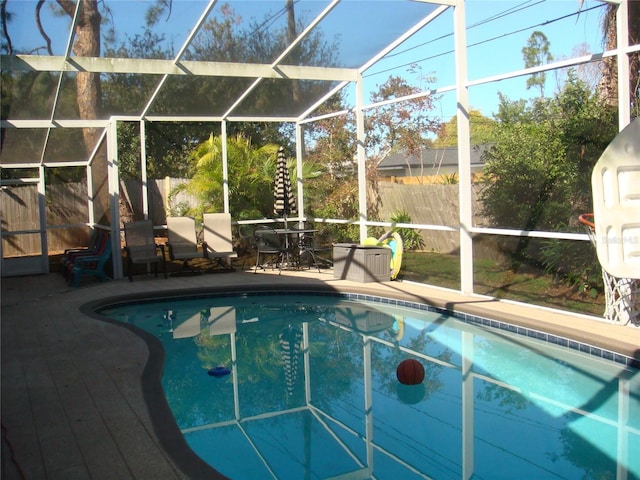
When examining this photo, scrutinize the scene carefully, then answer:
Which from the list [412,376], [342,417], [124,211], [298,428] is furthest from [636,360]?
[124,211]

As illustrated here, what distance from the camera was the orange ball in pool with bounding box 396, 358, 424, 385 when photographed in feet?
16.6

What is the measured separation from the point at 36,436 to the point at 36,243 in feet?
35.4

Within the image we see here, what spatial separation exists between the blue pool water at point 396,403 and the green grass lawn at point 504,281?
1490 mm

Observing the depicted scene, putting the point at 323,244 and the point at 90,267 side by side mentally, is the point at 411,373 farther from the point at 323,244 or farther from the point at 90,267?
the point at 323,244

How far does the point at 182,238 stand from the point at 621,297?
7.34m

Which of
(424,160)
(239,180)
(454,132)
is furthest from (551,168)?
(454,132)

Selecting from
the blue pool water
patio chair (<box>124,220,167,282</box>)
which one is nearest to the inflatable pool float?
the blue pool water

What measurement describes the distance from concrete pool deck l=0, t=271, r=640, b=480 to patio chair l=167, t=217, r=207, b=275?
1.57 metres

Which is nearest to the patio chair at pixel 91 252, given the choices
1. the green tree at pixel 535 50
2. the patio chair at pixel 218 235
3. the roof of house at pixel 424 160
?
the patio chair at pixel 218 235

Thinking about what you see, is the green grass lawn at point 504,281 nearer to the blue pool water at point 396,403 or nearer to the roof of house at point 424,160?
the blue pool water at point 396,403

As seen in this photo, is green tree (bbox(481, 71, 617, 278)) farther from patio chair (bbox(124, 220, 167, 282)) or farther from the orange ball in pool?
patio chair (bbox(124, 220, 167, 282))

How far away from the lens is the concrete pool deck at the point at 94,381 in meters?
3.15

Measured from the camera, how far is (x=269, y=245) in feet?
38.7

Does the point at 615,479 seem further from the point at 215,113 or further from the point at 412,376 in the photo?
the point at 215,113
